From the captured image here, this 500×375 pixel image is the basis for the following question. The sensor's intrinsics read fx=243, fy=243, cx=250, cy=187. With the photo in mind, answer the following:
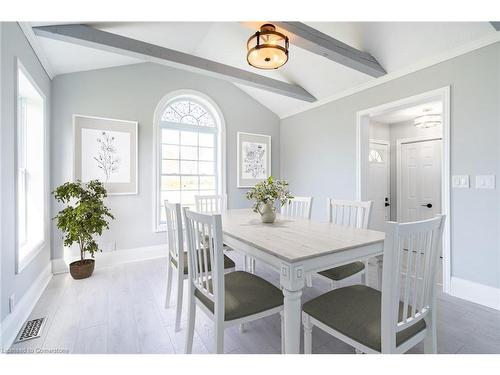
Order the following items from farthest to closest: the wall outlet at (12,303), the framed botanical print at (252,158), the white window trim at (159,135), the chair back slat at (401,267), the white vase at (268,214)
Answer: the framed botanical print at (252,158)
the white window trim at (159,135)
the white vase at (268,214)
the wall outlet at (12,303)
the chair back slat at (401,267)

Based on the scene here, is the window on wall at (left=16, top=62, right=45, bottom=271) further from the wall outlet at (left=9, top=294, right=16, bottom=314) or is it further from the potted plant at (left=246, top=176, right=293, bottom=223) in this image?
the potted plant at (left=246, top=176, right=293, bottom=223)

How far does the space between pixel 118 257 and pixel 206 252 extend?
253cm

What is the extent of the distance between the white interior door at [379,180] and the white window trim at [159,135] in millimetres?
2732

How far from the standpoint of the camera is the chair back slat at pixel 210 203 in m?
2.96

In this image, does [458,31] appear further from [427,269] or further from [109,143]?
[109,143]

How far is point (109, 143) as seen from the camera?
3.28 m

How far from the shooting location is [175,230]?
1.96 meters

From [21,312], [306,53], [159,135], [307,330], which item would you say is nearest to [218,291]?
[307,330]

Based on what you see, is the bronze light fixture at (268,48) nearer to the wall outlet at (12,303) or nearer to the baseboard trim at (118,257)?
the wall outlet at (12,303)

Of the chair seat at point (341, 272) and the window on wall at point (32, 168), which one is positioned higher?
the window on wall at point (32, 168)

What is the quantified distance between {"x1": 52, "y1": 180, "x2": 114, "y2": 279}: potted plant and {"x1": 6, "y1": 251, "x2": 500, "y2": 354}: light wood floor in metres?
0.27

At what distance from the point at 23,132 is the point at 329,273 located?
126 inches

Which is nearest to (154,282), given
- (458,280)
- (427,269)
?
(427,269)

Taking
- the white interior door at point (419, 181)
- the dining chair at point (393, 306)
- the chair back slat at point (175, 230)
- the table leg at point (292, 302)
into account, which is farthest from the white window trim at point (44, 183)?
the white interior door at point (419, 181)
